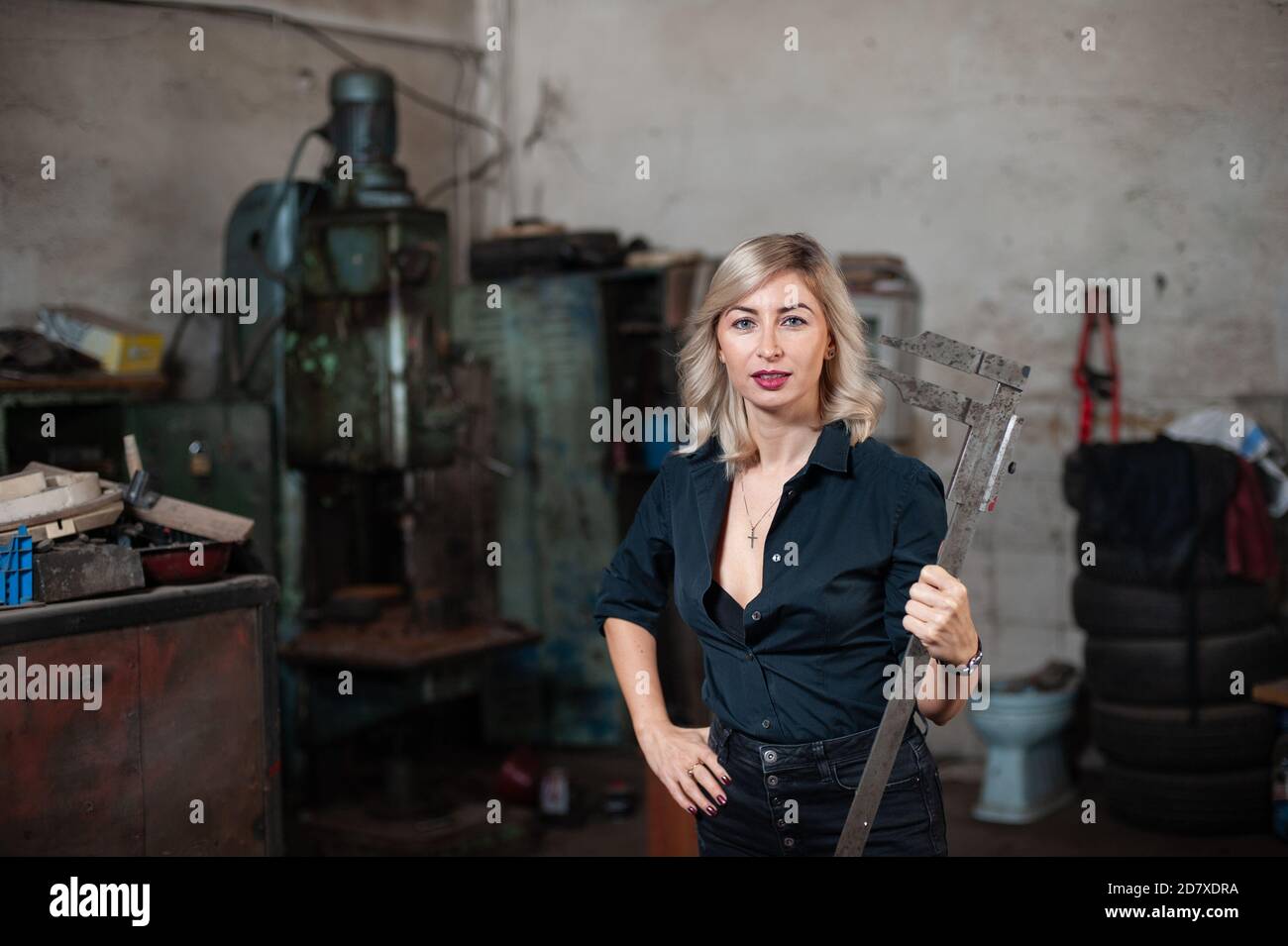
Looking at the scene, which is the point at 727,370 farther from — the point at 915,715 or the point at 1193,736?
the point at 1193,736

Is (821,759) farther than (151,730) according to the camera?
No

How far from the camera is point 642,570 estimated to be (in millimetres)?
2248

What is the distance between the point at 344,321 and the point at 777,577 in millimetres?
2788

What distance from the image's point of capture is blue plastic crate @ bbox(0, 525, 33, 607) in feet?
8.72

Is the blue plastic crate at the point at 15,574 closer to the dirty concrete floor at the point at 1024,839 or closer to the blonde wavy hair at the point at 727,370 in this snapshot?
the blonde wavy hair at the point at 727,370

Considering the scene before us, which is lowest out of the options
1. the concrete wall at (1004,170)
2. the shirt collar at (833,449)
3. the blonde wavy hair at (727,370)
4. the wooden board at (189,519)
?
the wooden board at (189,519)

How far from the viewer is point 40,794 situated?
8.65ft

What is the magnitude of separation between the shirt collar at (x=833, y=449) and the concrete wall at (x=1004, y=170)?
2440 millimetres

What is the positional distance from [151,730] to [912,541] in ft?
5.70

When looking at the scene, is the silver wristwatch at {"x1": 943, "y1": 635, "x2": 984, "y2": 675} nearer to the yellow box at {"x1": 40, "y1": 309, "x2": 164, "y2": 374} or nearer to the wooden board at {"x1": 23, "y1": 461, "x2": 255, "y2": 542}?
the wooden board at {"x1": 23, "y1": 461, "x2": 255, "y2": 542}

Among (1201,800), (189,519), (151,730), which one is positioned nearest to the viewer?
(151,730)

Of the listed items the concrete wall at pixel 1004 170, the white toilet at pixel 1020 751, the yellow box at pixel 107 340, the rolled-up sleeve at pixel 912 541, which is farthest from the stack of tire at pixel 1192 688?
the yellow box at pixel 107 340

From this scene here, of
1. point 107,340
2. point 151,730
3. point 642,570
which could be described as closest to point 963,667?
point 642,570

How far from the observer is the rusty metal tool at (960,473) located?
1.87m
